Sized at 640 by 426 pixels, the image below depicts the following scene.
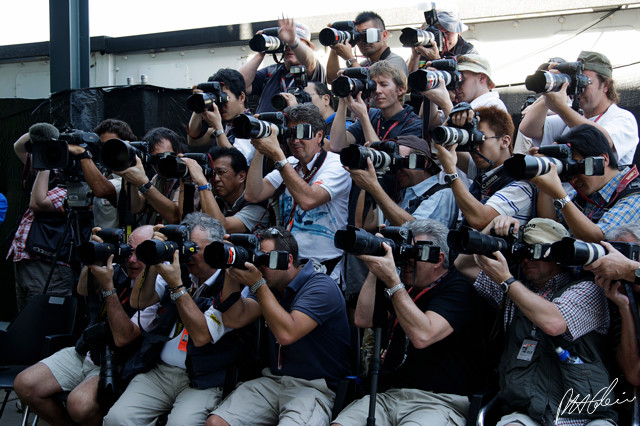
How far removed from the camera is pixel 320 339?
349 cm

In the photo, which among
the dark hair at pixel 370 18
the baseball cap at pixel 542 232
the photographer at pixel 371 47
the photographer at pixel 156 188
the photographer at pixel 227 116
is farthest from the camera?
the dark hair at pixel 370 18

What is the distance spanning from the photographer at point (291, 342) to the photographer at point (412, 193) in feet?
1.61

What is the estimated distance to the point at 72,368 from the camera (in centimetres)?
420

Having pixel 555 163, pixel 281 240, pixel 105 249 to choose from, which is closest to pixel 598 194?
pixel 555 163

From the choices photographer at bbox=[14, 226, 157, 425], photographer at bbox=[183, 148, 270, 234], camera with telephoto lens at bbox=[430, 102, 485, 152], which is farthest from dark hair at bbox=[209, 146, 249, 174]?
camera with telephoto lens at bbox=[430, 102, 485, 152]

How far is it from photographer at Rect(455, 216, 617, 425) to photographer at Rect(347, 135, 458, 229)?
79cm

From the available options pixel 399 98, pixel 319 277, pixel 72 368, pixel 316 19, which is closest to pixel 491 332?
pixel 319 277

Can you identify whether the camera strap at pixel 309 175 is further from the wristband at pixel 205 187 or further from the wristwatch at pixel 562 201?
the wristwatch at pixel 562 201

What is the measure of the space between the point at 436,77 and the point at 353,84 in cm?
53

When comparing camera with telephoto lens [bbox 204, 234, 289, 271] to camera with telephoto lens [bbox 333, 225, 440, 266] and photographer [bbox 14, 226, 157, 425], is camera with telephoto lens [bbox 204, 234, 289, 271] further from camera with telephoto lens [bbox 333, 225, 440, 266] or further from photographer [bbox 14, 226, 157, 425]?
photographer [bbox 14, 226, 157, 425]

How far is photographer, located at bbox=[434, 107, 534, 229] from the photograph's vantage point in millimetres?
3354

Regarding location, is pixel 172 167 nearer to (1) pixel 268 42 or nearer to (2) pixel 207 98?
(2) pixel 207 98

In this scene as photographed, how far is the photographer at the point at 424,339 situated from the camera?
2980mm

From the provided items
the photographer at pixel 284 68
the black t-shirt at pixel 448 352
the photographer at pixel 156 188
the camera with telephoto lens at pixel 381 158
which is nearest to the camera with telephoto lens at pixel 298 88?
the photographer at pixel 284 68
